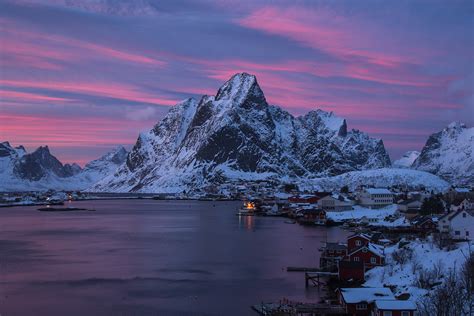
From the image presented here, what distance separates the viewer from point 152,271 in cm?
3553

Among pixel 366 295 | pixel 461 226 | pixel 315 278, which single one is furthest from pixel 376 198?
pixel 366 295

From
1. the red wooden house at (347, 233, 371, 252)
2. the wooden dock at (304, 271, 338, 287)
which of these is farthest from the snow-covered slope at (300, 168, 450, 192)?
the wooden dock at (304, 271, 338, 287)

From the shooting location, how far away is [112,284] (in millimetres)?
31219

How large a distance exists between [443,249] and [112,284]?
17711mm

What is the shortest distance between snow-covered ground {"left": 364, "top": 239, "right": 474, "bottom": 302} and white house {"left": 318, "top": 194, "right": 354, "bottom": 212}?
5458 centimetres

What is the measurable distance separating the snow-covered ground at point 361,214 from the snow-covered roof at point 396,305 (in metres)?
48.3

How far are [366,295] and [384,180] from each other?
127 meters

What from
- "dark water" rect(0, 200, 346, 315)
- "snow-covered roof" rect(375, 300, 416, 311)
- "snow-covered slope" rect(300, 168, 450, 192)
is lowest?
"dark water" rect(0, 200, 346, 315)

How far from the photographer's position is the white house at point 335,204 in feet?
285

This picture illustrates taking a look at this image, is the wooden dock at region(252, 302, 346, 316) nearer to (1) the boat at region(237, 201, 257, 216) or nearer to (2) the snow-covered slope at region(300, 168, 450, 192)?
(1) the boat at region(237, 201, 257, 216)

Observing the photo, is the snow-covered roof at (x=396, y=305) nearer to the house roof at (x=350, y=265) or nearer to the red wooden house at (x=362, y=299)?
the red wooden house at (x=362, y=299)

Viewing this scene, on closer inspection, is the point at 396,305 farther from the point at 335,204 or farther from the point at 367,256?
the point at 335,204

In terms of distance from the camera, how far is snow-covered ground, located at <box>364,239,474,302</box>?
2509cm

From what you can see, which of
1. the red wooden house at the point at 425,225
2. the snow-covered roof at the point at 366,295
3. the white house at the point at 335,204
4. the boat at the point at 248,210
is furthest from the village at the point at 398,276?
the boat at the point at 248,210
